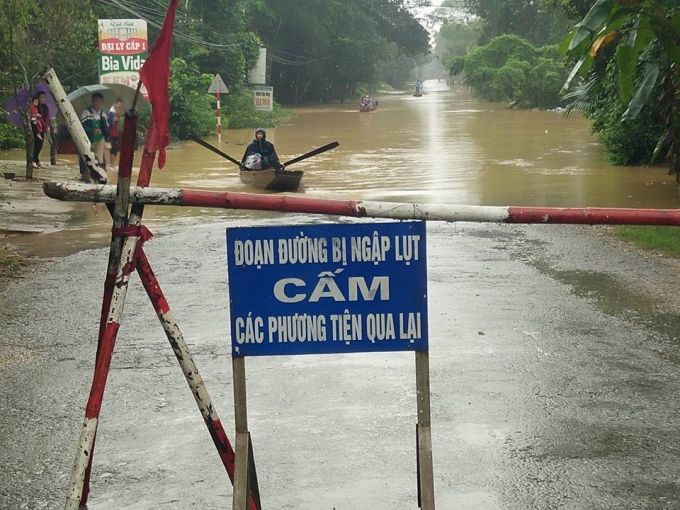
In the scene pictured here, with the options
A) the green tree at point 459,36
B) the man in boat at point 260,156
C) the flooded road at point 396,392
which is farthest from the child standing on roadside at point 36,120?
the green tree at point 459,36

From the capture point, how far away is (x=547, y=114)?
174 ft

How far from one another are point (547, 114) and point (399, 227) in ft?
169

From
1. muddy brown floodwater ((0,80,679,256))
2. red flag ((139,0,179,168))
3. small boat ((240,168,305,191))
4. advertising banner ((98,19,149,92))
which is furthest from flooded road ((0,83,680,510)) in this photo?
advertising banner ((98,19,149,92))

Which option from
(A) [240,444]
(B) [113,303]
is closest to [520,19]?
(A) [240,444]

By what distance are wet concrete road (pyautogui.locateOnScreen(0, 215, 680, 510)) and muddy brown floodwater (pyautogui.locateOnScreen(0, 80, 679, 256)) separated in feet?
18.1

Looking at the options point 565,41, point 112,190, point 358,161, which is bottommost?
point 358,161

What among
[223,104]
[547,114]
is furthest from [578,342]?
[547,114]

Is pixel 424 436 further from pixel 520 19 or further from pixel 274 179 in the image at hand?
pixel 520 19

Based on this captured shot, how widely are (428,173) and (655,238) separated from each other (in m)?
11.8

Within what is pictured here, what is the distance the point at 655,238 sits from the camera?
12031 mm

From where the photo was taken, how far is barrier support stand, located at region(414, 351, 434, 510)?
3552 millimetres

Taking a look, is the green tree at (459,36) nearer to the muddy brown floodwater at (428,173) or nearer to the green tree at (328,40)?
the green tree at (328,40)

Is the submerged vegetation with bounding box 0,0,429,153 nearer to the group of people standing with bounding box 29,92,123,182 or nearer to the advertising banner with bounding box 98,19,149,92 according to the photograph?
the advertising banner with bounding box 98,19,149,92

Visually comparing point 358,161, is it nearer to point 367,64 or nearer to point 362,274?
point 362,274
